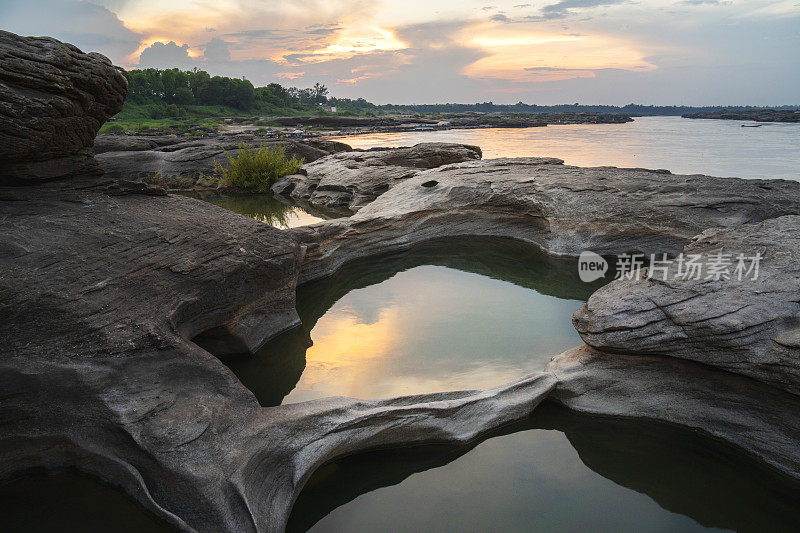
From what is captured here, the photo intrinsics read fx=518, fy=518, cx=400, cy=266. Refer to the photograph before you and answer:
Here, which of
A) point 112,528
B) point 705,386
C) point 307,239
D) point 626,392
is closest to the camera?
point 112,528

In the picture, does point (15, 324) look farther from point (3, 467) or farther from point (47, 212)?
point (47, 212)

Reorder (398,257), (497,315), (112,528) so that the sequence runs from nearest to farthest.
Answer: (112,528), (497,315), (398,257)

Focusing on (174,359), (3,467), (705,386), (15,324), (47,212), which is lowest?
(3,467)

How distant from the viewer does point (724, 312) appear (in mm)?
4355

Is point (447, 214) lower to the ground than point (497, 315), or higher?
higher

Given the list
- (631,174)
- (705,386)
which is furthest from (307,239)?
(631,174)

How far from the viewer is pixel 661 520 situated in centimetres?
374

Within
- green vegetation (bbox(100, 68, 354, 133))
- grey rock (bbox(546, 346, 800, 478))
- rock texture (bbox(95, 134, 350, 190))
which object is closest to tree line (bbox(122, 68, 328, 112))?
green vegetation (bbox(100, 68, 354, 133))

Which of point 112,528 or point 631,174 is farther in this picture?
point 631,174

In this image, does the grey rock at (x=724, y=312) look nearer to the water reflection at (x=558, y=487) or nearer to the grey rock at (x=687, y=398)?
the grey rock at (x=687, y=398)

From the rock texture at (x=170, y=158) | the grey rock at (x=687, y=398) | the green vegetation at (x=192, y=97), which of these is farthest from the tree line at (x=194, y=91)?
the grey rock at (x=687, y=398)

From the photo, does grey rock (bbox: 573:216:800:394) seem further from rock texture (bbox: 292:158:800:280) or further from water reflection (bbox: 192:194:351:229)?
water reflection (bbox: 192:194:351:229)

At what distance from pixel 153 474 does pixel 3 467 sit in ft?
4.28

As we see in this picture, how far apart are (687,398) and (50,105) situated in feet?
22.1
